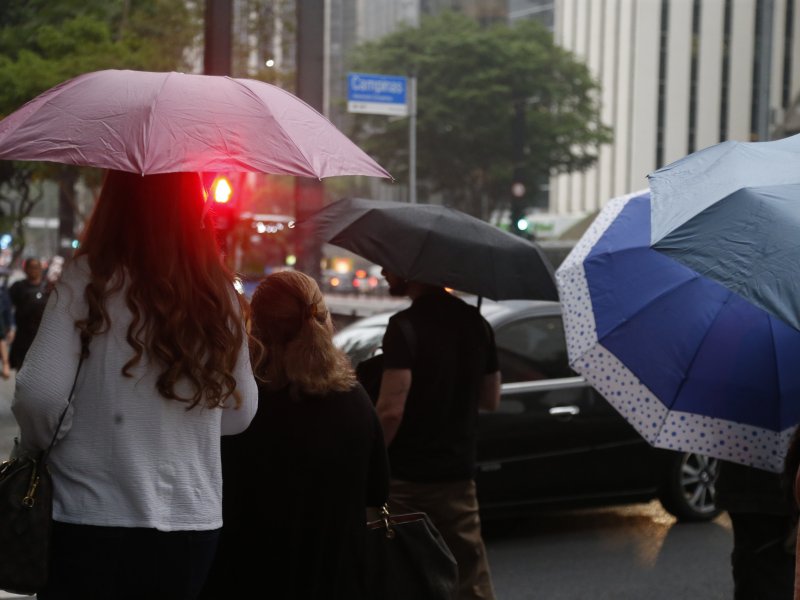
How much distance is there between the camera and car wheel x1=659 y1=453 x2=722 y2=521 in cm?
867

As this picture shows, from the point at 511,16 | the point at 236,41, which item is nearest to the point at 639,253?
the point at 236,41

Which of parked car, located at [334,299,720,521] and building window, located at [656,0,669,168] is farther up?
building window, located at [656,0,669,168]

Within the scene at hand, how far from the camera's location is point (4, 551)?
2.63 metres

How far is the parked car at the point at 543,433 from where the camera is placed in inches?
309

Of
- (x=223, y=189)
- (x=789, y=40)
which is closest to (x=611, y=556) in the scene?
(x=223, y=189)

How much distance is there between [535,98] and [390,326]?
45.5 m

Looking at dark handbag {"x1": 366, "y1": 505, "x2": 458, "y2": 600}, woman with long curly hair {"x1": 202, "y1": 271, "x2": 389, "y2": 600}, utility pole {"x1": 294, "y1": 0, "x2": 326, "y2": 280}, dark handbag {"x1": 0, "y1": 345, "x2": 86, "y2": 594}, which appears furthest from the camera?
utility pole {"x1": 294, "y1": 0, "x2": 326, "y2": 280}

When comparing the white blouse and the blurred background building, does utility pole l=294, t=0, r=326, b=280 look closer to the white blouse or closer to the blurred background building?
the white blouse

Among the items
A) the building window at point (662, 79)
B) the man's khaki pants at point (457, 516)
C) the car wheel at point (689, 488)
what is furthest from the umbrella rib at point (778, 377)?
the building window at point (662, 79)

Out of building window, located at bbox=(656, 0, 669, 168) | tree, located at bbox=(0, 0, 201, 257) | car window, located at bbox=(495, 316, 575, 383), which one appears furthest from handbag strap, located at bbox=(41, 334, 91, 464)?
building window, located at bbox=(656, 0, 669, 168)

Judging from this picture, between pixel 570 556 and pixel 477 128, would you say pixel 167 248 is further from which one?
pixel 477 128

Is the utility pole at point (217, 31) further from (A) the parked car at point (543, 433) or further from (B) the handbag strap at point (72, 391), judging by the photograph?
(B) the handbag strap at point (72, 391)

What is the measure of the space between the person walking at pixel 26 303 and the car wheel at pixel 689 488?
7754 millimetres

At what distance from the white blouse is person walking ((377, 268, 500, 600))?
6.59ft
